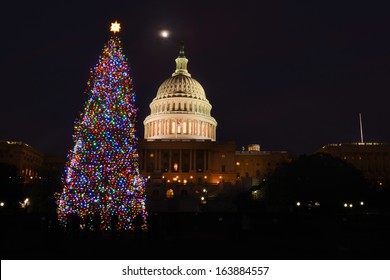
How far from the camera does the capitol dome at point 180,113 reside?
14000 centimetres

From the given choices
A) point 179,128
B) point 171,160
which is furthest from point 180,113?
point 171,160

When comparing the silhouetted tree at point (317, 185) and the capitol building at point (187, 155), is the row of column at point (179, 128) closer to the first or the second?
the capitol building at point (187, 155)

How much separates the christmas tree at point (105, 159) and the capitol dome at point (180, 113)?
10243 cm

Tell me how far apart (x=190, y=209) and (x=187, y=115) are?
70.3 metres

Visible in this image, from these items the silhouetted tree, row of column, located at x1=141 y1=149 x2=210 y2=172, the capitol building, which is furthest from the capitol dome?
the silhouetted tree

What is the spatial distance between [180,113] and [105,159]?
109570 millimetres

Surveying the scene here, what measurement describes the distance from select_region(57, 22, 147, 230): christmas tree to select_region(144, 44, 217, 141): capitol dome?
102m

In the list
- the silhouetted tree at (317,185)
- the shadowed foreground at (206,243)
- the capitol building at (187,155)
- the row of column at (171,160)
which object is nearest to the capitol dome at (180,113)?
the capitol building at (187,155)

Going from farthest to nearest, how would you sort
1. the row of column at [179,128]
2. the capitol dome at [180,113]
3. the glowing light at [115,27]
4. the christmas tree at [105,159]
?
1. the capitol dome at [180,113]
2. the row of column at [179,128]
3. the glowing light at [115,27]
4. the christmas tree at [105,159]

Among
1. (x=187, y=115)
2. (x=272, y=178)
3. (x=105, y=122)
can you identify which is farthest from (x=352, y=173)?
(x=187, y=115)

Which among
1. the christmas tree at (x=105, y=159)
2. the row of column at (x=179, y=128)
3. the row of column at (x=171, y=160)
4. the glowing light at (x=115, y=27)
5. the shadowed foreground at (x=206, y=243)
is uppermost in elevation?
the row of column at (x=179, y=128)

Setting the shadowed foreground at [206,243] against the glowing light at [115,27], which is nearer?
the shadowed foreground at [206,243]

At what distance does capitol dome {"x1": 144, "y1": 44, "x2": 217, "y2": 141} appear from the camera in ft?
459

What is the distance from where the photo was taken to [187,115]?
140750 mm
